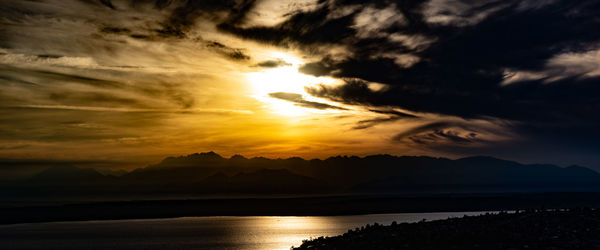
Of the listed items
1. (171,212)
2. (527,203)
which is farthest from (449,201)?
(171,212)

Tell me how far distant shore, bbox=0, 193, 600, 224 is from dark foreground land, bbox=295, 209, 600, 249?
404 feet

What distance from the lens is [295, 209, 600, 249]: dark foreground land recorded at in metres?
23.8

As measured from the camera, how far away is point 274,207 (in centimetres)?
17325

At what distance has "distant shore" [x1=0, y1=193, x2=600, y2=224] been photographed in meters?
146

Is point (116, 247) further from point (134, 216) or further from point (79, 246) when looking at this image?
point (134, 216)

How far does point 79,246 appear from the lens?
6412cm

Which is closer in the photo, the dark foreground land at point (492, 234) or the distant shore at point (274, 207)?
the dark foreground land at point (492, 234)

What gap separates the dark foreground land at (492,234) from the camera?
23766 millimetres

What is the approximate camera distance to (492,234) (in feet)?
85.1

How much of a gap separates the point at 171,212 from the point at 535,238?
14799cm

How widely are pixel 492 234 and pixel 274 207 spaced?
494 feet

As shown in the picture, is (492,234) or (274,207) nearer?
(492,234)

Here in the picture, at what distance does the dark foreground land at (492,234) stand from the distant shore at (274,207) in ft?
404

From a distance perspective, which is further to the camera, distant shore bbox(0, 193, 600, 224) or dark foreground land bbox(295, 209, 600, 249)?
distant shore bbox(0, 193, 600, 224)
